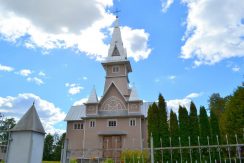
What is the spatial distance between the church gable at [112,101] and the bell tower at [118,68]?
173cm

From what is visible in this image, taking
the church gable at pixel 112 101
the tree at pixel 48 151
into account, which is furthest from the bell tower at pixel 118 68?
the tree at pixel 48 151

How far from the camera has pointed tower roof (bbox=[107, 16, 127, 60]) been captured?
33.5m

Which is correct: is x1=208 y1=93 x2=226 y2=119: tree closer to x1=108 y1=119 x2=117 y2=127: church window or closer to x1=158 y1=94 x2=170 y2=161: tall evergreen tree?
x1=108 y1=119 x2=117 y2=127: church window

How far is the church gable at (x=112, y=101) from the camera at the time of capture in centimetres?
2846

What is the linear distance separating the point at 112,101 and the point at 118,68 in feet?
19.4

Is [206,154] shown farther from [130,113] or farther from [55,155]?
[55,155]

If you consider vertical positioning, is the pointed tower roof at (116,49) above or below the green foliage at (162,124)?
above

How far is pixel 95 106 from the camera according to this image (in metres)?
28.6

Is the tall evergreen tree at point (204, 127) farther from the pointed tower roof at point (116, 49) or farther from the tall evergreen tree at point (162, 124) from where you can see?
the pointed tower roof at point (116, 49)

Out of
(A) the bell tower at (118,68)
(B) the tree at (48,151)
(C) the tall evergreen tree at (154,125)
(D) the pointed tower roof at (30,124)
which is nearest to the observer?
A: (D) the pointed tower roof at (30,124)

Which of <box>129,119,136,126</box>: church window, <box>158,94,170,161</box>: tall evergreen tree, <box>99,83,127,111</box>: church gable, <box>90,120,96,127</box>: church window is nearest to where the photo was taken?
<box>158,94,170,161</box>: tall evergreen tree

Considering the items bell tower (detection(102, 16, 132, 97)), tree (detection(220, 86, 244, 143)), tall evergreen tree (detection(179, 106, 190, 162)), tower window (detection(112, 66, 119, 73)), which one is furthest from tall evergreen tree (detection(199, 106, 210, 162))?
tower window (detection(112, 66, 119, 73))

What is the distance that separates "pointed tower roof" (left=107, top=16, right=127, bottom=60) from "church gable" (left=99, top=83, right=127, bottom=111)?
5.55 meters

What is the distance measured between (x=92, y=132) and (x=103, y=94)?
495 cm
